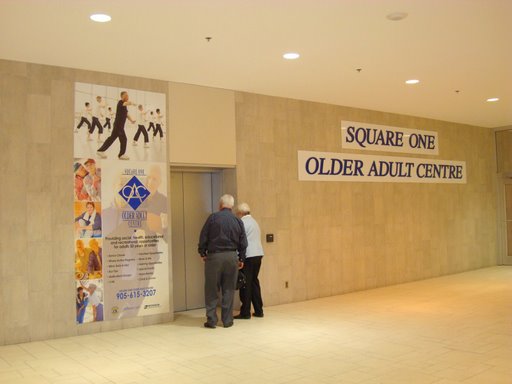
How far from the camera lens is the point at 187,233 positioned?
335 inches

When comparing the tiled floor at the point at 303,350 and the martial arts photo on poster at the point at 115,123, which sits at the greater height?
the martial arts photo on poster at the point at 115,123

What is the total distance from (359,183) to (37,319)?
621 cm

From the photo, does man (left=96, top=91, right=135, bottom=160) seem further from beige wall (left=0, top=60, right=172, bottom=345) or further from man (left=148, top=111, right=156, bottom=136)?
beige wall (left=0, top=60, right=172, bottom=345)

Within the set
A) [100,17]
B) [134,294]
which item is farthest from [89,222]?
[100,17]

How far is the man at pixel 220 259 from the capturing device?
7102 mm

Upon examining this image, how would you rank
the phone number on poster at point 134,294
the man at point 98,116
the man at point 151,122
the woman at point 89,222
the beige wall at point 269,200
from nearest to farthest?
the beige wall at point 269,200
the woman at point 89,222
the man at point 98,116
the phone number on poster at point 134,294
the man at point 151,122

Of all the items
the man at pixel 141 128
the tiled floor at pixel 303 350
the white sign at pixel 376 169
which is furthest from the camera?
the white sign at pixel 376 169

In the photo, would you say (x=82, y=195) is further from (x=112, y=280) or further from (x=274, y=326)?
(x=274, y=326)

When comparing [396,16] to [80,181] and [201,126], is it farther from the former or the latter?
[80,181]

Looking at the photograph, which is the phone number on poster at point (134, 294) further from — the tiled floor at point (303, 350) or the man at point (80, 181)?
the man at point (80, 181)

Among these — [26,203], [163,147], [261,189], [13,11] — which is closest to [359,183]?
[261,189]

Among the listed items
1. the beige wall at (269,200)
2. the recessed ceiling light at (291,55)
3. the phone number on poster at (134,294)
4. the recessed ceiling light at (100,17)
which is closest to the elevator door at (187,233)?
the beige wall at (269,200)

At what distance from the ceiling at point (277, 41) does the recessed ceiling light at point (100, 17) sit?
0.07 m

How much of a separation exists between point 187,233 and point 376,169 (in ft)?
13.8
